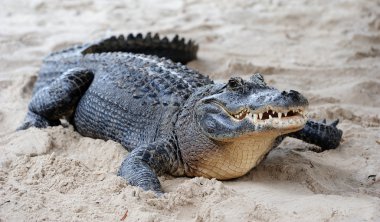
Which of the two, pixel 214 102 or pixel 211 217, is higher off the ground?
pixel 214 102

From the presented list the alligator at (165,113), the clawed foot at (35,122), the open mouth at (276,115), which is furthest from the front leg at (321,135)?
the clawed foot at (35,122)

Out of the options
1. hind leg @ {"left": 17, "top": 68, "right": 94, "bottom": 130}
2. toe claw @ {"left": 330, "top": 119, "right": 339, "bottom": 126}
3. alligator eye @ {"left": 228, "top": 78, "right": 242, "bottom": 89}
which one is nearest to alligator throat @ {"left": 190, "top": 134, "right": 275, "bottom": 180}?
alligator eye @ {"left": 228, "top": 78, "right": 242, "bottom": 89}

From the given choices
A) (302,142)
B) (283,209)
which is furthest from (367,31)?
(283,209)

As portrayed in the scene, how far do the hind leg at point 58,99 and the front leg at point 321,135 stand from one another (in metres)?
1.80

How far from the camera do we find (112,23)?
768 centimetres

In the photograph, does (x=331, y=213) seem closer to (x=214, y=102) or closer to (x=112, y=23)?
(x=214, y=102)

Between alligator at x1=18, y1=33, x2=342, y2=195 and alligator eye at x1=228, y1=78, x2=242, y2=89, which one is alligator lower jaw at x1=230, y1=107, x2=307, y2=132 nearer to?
alligator at x1=18, y1=33, x2=342, y2=195

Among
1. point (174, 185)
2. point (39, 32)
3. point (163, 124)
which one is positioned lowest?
point (174, 185)

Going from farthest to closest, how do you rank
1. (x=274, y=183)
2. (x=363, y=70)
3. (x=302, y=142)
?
1. (x=363, y=70)
2. (x=302, y=142)
3. (x=274, y=183)

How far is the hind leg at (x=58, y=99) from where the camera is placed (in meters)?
4.76

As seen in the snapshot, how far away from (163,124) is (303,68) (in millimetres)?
2466

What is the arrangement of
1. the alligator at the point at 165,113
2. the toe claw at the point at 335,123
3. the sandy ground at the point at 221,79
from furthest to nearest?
1. the toe claw at the point at 335,123
2. the alligator at the point at 165,113
3. the sandy ground at the point at 221,79

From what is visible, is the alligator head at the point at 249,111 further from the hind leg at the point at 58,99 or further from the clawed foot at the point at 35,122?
the clawed foot at the point at 35,122

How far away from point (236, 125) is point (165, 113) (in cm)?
78
